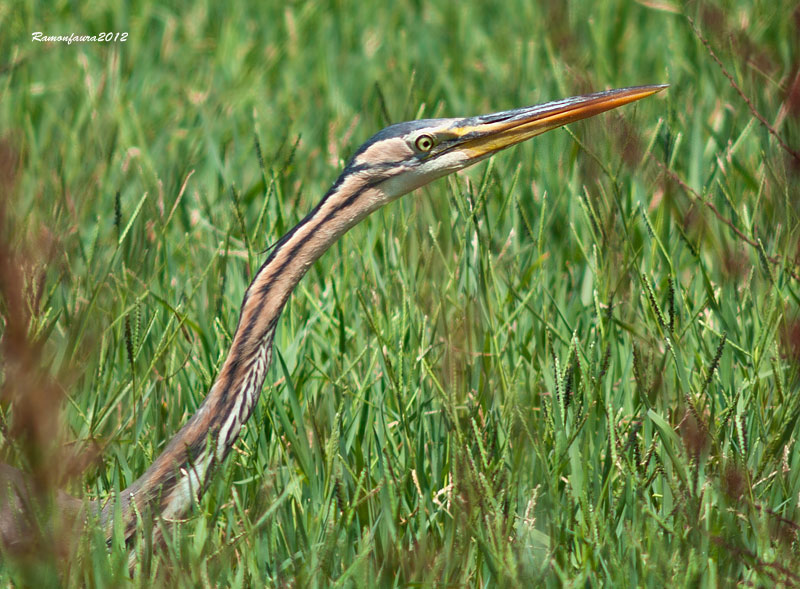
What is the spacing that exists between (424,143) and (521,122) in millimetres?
281

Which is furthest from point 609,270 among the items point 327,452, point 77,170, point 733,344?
point 77,170

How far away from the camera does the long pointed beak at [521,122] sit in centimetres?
305

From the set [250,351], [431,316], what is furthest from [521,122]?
[250,351]

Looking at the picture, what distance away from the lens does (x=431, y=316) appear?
3404mm

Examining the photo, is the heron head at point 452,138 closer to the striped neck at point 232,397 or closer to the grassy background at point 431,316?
the grassy background at point 431,316

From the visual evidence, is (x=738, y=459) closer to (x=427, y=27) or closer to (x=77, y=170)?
(x=77, y=170)

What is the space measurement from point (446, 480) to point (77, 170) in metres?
2.70

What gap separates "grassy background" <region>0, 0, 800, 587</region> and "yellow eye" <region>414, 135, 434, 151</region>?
396 mm

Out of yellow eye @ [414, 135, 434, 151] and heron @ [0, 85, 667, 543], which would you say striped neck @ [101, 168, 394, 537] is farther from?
yellow eye @ [414, 135, 434, 151]

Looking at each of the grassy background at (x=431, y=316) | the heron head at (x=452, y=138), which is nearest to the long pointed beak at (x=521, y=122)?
the heron head at (x=452, y=138)

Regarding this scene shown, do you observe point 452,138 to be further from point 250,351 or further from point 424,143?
point 250,351

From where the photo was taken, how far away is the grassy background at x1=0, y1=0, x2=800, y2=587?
97.7 inches

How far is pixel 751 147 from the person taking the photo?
5062 millimetres

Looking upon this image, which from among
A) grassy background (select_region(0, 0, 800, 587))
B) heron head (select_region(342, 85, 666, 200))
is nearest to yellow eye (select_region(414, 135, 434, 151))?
heron head (select_region(342, 85, 666, 200))
